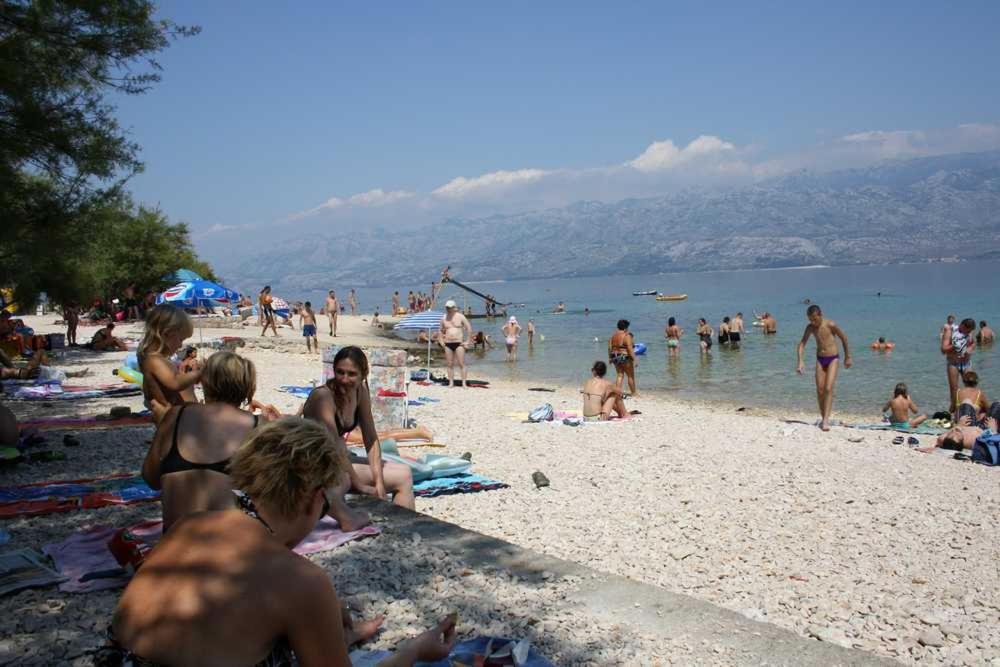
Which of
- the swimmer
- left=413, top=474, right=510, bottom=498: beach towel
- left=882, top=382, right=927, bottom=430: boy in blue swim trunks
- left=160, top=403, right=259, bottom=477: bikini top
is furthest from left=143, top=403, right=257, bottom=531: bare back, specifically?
the swimmer

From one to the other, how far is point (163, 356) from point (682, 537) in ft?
12.0

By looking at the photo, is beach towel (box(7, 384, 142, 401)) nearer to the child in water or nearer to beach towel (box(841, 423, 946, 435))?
the child in water

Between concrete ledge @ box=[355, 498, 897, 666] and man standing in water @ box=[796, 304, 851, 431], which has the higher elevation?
man standing in water @ box=[796, 304, 851, 431]

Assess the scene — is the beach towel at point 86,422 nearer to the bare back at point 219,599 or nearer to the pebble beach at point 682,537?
the pebble beach at point 682,537

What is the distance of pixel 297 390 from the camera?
12.8m

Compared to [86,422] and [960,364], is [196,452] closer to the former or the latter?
[86,422]

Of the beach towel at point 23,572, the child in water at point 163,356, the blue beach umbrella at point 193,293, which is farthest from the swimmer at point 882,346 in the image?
the beach towel at point 23,572

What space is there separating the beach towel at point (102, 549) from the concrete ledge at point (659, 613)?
0.53 metres

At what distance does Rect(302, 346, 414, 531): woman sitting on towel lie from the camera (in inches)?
195

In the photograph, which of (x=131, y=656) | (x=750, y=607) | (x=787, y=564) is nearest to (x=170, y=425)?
(x=131, y=656)

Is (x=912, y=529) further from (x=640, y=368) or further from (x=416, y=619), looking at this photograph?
(x=640, y=368)

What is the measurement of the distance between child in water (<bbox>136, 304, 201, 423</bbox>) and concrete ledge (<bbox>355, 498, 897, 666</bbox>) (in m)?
1.90

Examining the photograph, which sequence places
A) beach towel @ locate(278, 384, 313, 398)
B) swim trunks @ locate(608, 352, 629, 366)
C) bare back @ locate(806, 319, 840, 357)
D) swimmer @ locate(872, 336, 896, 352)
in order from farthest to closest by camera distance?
swimmer @ locate(872, 336, 896, 352), swim trunks @ locate(608, 352, 629, 366), beach towel @ locate(278, 384, 313, 398), bare back @ locate(806, 319, 840, 357)

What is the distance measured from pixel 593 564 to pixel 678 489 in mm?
2073
